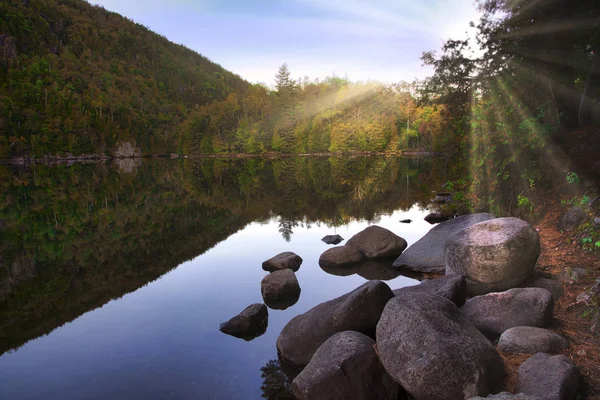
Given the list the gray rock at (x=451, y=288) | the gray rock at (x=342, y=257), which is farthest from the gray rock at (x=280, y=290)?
the gray rock at (x=451, y=288)

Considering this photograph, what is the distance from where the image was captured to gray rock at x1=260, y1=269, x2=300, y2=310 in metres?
9.27

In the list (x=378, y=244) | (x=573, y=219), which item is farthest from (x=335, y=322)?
(x=573, y=219)

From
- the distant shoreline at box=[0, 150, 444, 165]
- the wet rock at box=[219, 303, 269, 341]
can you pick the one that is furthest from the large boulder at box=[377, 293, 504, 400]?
the distant shoreline at box=[0, 150, 444, 165]

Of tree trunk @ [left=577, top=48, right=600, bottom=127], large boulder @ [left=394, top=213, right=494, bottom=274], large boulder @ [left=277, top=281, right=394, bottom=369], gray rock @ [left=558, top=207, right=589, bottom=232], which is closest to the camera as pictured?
large boulder @ [left=277, top=281, right=394, bottom=369]

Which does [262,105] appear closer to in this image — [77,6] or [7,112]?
[7,112]

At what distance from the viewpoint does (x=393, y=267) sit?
11125 millimetres

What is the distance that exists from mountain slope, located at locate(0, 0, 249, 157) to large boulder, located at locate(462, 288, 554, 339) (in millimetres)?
92071

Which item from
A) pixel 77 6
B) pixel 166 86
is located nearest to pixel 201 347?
pixel 166 86

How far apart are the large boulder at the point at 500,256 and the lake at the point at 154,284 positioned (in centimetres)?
235

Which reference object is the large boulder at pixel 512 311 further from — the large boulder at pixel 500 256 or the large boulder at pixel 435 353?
the large boulder at pixel 500 256

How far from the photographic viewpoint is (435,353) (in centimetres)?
459

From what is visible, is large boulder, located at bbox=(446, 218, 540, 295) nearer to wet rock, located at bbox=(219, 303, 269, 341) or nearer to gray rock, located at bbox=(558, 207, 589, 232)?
gray rock, located at bbox=(558, 207, 589, 232)

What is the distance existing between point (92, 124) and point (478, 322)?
109 metres

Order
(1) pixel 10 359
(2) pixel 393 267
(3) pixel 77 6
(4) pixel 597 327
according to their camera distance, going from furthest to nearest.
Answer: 1. (3) pixel 77 6
2. (2) pixel 393 267
3. (1) pixel 10 359
4. (4) pixel 597 327
